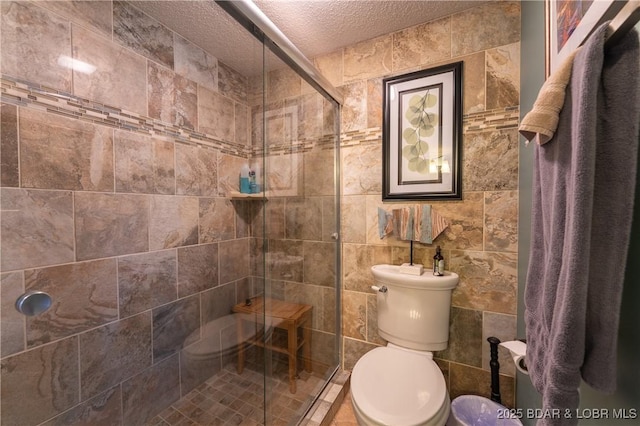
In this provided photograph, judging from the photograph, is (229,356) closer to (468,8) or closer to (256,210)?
(256,210)

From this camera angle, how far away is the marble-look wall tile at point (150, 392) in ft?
3.97

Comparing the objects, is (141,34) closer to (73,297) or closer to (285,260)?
(73,297)

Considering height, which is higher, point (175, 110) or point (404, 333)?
point (175, 110)

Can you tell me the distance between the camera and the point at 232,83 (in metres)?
1.76

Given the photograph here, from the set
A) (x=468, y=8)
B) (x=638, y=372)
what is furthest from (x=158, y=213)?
(x=468, y=8)

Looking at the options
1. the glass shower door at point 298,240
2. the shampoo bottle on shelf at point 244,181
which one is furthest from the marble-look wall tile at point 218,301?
the shampoo bottle on shelf at point 244,181

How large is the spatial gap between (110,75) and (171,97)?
0.30 metres

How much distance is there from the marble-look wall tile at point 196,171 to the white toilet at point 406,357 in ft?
4.05

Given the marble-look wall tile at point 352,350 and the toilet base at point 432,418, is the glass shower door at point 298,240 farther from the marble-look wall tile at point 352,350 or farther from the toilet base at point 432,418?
the toilet base at point 432,418

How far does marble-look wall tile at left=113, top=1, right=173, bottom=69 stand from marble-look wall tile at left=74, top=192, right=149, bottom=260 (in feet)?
2.57

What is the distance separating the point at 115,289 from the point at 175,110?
3.42 feet

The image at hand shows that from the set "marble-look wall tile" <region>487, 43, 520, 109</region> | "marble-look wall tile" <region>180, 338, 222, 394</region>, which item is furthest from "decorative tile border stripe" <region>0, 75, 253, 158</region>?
"marble-look wall tile" <region>487, 43, 520, 109</region>

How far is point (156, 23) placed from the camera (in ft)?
4.34

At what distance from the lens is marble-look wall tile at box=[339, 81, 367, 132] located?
5.08ft
